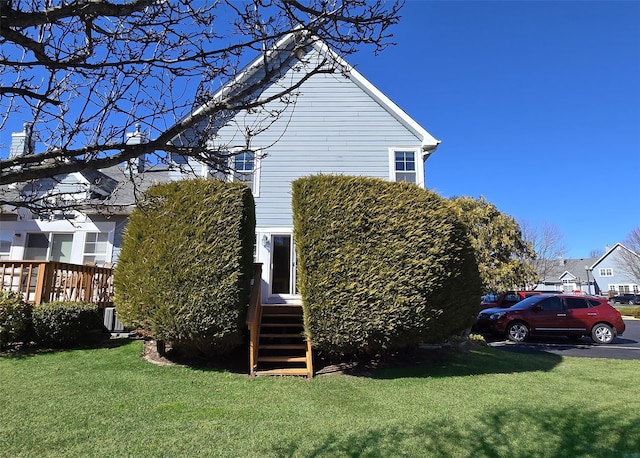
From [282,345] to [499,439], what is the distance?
455 centimetres

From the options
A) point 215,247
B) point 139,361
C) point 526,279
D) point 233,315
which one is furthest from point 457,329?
point 526,279

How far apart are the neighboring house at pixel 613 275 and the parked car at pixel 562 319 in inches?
1691

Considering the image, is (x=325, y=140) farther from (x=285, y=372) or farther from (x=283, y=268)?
(x=285, y=372)

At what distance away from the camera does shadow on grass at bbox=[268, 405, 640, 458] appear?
12.3ft

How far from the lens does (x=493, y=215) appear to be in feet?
76.7

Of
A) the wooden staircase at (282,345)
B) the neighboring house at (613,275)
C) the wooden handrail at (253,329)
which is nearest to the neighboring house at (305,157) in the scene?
the wooden staircase at (282,345)

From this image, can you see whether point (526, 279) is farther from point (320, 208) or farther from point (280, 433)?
point (280, 433)

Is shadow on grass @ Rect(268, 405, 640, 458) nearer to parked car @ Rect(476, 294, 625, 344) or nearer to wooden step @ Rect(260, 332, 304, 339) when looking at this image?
wooden step @ Rect(260, 332, 304, 339)

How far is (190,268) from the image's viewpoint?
21.1 ft

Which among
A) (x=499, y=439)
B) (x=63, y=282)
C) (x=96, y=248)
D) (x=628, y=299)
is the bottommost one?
(x=499, y=439)

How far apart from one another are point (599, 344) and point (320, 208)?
11.2 metres

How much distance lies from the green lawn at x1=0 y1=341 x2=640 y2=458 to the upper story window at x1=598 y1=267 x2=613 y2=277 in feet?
178

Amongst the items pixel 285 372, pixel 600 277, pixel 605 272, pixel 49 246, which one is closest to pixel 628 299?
pixel 605 272

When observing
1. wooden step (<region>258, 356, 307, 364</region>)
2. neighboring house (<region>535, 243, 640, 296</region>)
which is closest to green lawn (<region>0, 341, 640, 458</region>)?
wooden step (<region>258, 356, 307, 364</region>)
